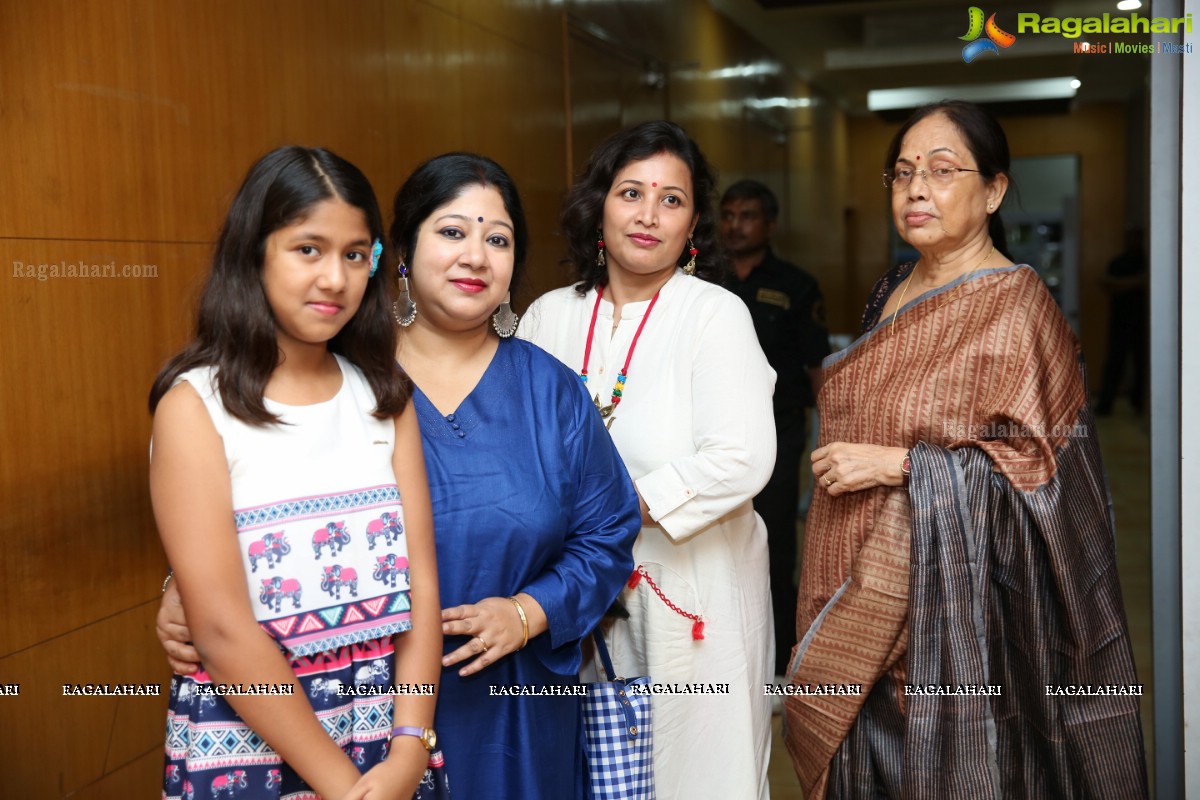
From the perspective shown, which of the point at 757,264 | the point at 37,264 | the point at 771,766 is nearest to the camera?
the point at 37,264

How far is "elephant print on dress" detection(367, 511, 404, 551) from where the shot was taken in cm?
143

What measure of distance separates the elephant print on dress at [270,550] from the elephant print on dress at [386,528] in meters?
0.11

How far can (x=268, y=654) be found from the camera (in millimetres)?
1328

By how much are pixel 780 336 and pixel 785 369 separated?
0.12 metres

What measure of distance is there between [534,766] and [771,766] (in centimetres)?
174

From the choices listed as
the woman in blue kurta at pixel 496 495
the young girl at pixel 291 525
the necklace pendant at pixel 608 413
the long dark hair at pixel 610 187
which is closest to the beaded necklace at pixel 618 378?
the necklace pendant at pixel 608 413

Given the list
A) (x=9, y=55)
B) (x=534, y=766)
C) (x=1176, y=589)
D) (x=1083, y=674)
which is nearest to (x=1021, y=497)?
(x=1083, y=674)

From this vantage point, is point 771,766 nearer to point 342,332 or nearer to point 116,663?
point 116,663

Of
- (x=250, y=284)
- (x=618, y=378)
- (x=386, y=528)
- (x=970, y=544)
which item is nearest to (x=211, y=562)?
(x=386, y=528)

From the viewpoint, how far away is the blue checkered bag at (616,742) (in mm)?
1841

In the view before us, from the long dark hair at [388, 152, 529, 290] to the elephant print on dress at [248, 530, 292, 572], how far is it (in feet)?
1.78

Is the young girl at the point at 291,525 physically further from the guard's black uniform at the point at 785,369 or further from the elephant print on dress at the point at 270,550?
the guard's black uniform at the point at 785,369

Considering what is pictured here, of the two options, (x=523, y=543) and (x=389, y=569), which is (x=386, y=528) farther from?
(x=523, y=543)

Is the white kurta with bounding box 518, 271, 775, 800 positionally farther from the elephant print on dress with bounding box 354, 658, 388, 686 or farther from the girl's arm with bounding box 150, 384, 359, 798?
the girl's arm with bounding box 150, 384, 359, 798
